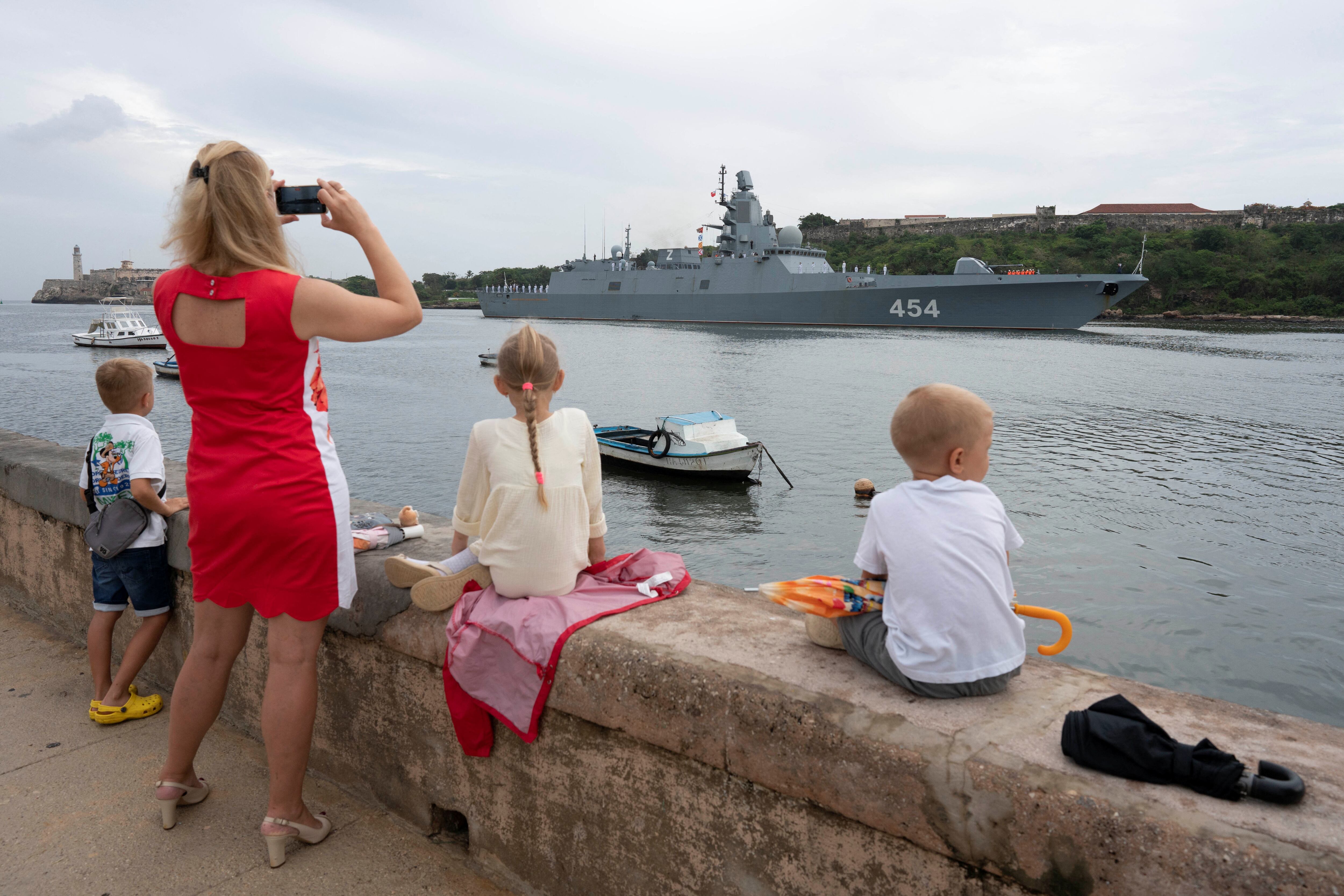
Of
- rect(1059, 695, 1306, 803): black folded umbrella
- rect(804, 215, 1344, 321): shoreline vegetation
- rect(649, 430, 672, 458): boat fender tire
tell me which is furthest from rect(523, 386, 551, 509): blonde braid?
rect(804, 215, 1344, 321): shoreline vegetation

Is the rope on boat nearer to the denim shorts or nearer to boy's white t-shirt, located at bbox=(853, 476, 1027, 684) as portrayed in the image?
the denim shorts

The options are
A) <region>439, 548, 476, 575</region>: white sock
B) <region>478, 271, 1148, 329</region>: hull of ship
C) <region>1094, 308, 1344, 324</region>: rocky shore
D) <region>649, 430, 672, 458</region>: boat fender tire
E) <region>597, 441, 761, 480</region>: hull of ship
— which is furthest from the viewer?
<region>1094, 308, 1344, 324</region>: rocky shore

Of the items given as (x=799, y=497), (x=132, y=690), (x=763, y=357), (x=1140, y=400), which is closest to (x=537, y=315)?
(x=763, y=357)

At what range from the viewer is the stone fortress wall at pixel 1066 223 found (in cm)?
7719

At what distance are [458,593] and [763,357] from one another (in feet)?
114

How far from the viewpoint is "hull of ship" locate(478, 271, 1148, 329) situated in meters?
46.0

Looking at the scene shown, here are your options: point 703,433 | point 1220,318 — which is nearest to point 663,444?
point 703,433

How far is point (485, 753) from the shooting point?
1929mm

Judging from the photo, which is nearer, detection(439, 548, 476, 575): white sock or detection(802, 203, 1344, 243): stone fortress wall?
detection(439, 548, 476, 575): white sock

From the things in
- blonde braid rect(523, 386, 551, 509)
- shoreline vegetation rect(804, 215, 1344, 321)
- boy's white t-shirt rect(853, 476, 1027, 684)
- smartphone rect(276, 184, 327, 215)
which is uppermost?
shoreline vegetation rect(804, 215, 1344, 321)

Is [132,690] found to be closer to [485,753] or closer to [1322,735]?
[485,753]

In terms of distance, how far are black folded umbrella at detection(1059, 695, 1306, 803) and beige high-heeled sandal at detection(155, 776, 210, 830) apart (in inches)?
84.8

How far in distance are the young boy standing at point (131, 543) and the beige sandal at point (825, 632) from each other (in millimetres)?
2179

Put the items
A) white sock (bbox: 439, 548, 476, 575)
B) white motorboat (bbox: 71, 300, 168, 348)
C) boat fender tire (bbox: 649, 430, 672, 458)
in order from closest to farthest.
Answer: white sock (bbox: 439, 548, 476, 575), boat fender tire (bbox: 649, 430, 672, 458), white motorboat (bbox: 71, 300, 168, 348)
